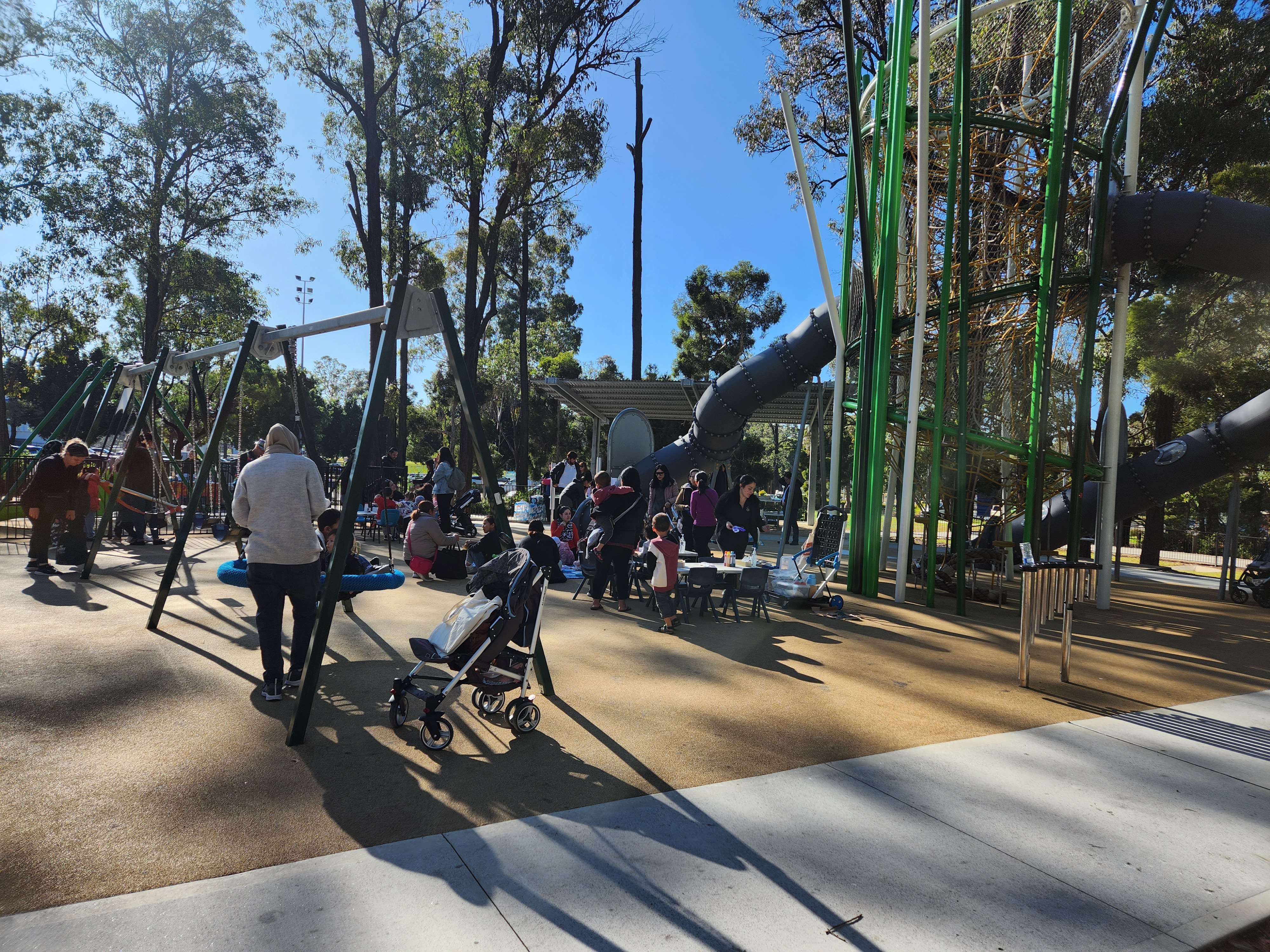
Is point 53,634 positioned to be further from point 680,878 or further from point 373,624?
point 680,878

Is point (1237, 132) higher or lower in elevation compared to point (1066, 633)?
higher

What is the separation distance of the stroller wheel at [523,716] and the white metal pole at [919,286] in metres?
6.10

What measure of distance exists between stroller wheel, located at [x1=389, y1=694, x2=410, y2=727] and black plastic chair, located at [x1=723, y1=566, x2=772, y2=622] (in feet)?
15.4

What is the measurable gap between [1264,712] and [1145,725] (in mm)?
1391

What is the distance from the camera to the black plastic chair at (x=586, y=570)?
9.98 m

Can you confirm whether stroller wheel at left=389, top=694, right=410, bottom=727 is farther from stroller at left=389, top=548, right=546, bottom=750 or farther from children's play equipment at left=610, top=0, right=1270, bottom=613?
children's play equipment at left=610, top=0, right=1270, bottom=613

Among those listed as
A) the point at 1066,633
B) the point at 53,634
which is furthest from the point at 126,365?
the point at 1066,633

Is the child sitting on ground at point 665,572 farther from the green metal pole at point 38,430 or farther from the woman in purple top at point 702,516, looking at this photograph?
the green metal pole at point 38,430

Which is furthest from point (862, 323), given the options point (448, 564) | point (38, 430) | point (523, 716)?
point (38, 430)

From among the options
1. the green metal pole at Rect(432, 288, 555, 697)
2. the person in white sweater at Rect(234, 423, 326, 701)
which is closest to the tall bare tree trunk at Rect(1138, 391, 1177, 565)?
the green metal pole at Rect(432, 288, 555, 697)

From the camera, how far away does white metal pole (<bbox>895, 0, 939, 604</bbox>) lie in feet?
31.0

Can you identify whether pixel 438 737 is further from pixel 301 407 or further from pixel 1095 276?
pixel 1095 276

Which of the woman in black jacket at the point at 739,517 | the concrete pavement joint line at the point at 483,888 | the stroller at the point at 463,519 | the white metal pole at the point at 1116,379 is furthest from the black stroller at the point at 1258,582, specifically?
the concrete pavement joint line at the point at 483,888

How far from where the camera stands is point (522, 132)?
20.8 meters
